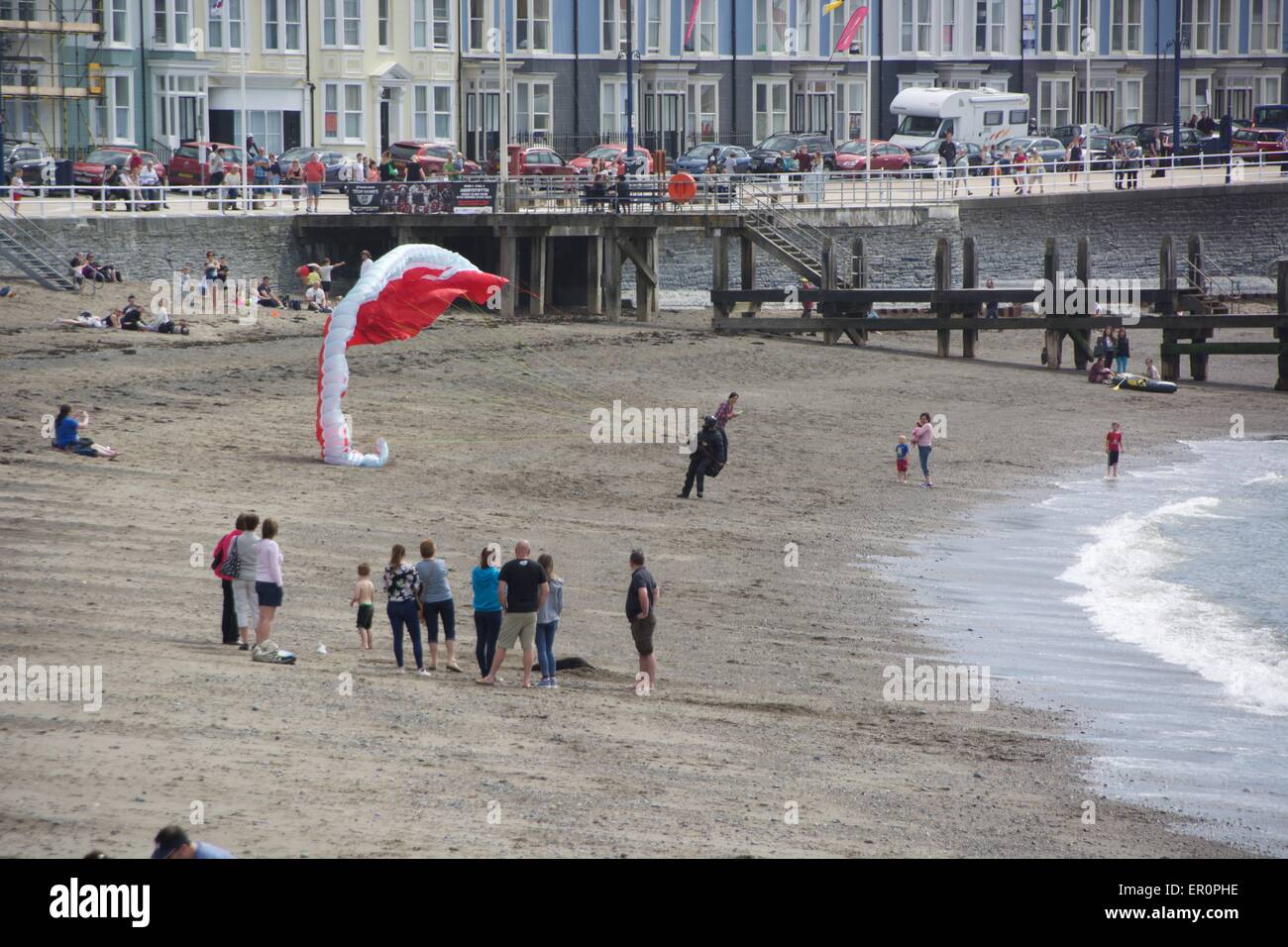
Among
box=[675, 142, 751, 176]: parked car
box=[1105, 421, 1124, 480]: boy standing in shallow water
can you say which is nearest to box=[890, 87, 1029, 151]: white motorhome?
box=[675, 142, 751, 176]: parked car

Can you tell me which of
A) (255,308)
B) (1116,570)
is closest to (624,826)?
(1116,570)

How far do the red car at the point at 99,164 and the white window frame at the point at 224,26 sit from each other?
6230mm

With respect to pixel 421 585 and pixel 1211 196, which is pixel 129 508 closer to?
pixel 421 585

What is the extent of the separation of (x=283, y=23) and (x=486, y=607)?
41739 millimetres

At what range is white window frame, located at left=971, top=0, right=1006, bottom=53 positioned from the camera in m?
63.9

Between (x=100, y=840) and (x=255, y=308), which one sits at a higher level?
(x=255, y=308)

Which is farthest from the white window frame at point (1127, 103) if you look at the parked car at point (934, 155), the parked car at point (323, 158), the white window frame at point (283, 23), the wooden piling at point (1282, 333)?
the parked car at point (323, 158)

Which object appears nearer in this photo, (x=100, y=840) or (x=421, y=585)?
(x=100, y=840)

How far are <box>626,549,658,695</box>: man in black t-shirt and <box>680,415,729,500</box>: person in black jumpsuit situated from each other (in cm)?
826

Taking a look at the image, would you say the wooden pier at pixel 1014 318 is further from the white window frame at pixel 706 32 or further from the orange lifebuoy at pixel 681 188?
the white window frame at pixel 706 32

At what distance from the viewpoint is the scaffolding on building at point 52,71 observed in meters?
45.0

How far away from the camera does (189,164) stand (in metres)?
43.4
